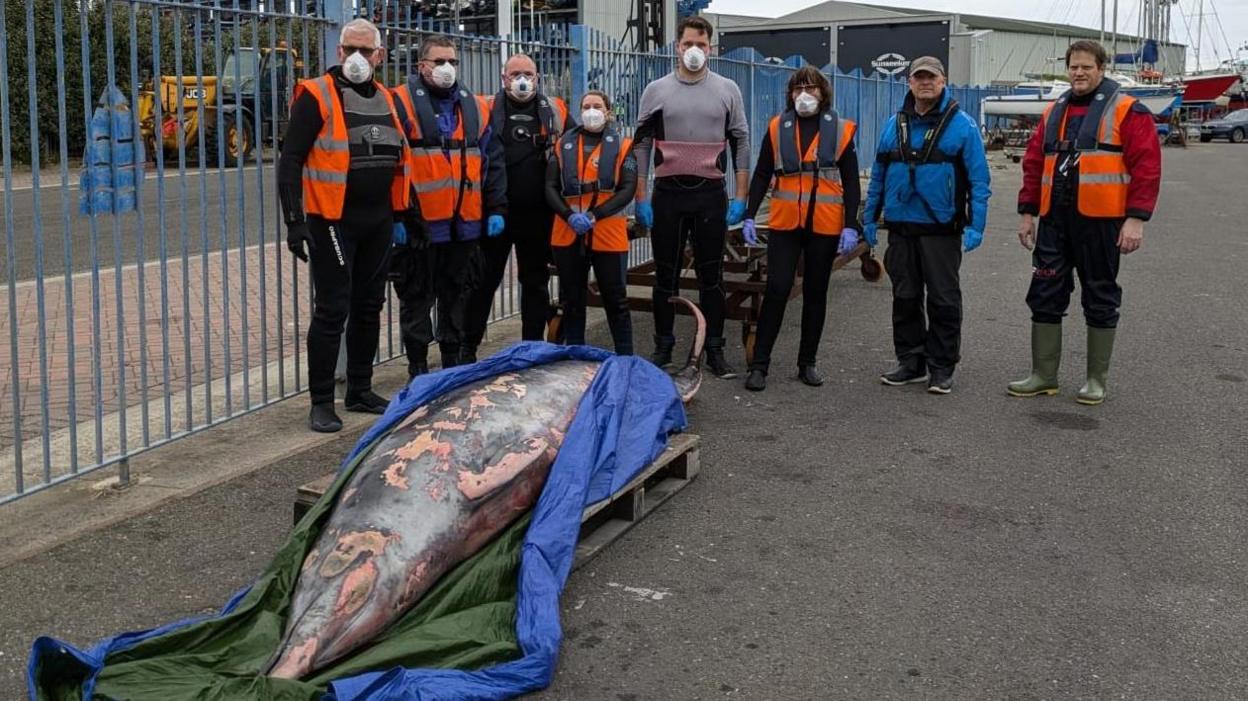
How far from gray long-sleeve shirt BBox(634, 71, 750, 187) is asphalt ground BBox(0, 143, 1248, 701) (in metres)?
1.39

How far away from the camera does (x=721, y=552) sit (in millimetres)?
4715

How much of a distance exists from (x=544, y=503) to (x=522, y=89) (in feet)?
11.2

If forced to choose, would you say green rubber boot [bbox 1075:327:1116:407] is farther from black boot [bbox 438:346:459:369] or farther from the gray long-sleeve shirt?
black boot [bbox 438:346:459:369]

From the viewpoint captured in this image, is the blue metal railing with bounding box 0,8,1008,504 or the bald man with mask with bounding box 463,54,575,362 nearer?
the blue metal railing with bounding box 0,8,1008,504

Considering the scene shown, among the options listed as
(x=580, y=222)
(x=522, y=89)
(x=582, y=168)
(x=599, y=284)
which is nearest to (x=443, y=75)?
(x=522, y=89)

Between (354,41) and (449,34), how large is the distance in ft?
5.80

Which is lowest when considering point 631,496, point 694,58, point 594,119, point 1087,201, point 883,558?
point 883,558

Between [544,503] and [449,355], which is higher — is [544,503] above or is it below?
below

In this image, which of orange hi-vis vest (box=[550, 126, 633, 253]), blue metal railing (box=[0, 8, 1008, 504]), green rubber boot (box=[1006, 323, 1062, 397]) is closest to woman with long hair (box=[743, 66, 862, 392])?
orange hi-vis vest (box=[550, 126, 633, 253])

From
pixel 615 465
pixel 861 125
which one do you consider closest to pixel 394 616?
pixel 615 465

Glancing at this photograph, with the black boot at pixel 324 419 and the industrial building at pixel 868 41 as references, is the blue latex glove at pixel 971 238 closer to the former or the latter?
the black boot at pixel 324 419

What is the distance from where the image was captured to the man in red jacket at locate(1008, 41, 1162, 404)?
21.7 feet

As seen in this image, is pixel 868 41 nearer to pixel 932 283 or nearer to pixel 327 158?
pixel 932 283

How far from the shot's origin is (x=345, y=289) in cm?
616
